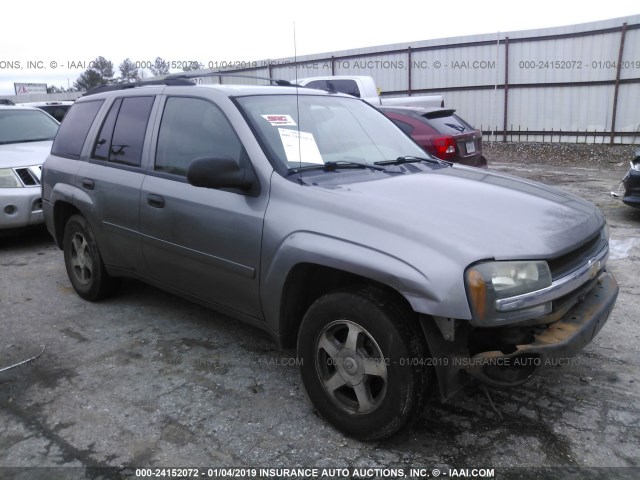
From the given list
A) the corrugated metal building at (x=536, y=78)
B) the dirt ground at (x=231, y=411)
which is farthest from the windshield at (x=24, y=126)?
the corrugated metal building at (x=536, y=78)

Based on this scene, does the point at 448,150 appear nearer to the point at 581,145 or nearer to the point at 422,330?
the point at 422,330

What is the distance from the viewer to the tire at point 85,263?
4.48 meters

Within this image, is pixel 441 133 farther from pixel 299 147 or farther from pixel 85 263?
pixel 85 263

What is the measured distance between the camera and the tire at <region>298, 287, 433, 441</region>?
8.08ft

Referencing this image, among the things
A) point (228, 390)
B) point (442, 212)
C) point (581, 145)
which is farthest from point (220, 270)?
point (581, 145)

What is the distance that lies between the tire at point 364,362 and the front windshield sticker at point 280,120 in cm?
118

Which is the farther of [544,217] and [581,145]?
[581,145]

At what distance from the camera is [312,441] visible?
2758 millimetres

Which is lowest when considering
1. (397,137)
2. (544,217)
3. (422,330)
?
(422,330)

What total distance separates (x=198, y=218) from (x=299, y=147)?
763 millimetres

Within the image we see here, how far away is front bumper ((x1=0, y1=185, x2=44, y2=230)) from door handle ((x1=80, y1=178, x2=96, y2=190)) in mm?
2439

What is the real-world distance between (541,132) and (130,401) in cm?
1467

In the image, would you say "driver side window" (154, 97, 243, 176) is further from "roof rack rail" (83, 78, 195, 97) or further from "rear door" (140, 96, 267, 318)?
"roof rack rail" (83, 78, 195, 97)

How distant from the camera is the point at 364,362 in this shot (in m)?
2.62
